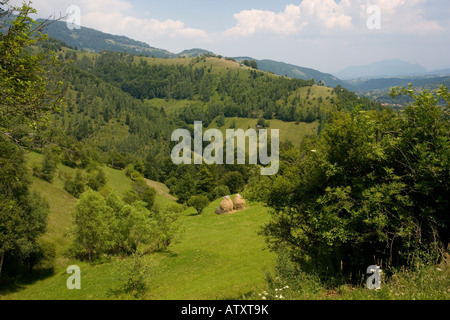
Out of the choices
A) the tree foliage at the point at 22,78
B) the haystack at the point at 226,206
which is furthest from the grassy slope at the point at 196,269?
the tree foliage at the point at 22,78

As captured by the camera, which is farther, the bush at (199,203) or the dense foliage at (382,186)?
the bush at (199,203)

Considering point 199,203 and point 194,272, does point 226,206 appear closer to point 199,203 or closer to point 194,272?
point 199,203

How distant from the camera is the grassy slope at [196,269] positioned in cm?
2449

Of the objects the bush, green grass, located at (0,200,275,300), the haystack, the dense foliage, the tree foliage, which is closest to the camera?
the tree foliage

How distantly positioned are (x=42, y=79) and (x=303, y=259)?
56.6 ft

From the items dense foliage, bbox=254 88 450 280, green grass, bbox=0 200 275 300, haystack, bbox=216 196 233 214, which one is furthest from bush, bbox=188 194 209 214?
dense foliage, bbox=254 88 450 280

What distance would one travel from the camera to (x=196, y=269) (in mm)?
32062

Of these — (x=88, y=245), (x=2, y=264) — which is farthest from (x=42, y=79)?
(x=2, y=264)

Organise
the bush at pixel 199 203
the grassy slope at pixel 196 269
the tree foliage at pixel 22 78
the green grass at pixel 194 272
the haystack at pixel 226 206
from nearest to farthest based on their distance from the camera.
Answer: the tree foliage at pixel 22 78
the green grass at pixel 194 272
the grassy slope at pixel 196 269
the haystack at pixel 226 206
the bush at pixel 199 203

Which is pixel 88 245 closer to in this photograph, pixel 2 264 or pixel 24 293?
pixel 24 293

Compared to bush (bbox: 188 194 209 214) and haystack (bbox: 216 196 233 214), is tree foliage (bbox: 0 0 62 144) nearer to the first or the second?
haystack (bbox: 216 196 233 214)

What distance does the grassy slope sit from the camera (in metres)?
24.5

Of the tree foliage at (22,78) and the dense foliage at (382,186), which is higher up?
the tree foliage at (22,78)

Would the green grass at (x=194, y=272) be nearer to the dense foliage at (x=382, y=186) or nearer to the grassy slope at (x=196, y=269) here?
the grassy slope at (x=196, y=269)
